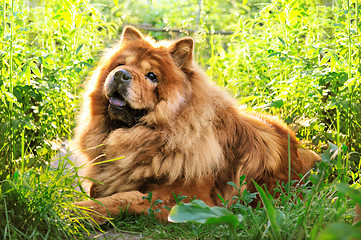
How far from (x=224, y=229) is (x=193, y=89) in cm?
121

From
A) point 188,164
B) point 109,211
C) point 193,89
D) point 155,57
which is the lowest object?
point 109,211

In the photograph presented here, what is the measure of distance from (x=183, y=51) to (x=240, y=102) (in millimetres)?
1284

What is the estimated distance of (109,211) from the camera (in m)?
2.49

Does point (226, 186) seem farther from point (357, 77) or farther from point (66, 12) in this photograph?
point (66, 12)

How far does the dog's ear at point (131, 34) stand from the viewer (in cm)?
324

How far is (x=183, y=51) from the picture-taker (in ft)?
10.2

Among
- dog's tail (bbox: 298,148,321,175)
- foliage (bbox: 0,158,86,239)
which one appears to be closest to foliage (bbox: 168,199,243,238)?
foliage (bbox: 0,158,86,239)

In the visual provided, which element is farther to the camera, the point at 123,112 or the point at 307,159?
the point at 307,159

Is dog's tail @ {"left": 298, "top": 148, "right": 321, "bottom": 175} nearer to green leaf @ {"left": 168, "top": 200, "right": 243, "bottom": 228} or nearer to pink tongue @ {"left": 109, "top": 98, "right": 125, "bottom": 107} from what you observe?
pink tongue @ {"left": 109, "top": 98, "right": 125, "bottom": 107}

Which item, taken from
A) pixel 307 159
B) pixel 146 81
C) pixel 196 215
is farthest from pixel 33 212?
pixel 307 159

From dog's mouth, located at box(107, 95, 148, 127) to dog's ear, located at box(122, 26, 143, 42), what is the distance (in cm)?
59

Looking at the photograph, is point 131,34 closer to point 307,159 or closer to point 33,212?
point 33,212

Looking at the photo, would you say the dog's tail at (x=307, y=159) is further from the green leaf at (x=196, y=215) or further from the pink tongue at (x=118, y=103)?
the green leaf at (x=196, y=215)

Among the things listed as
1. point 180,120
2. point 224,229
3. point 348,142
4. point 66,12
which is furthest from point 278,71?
point 224,229
